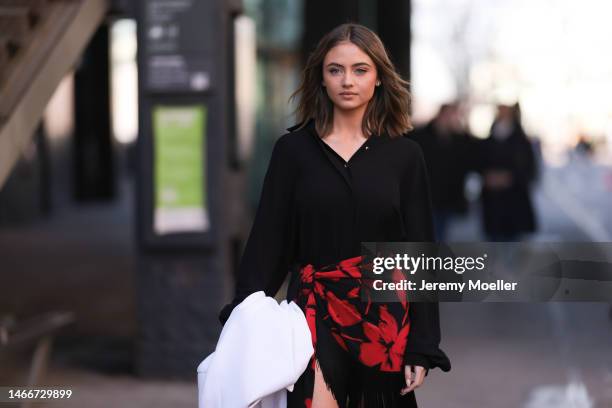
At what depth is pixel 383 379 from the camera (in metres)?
3.34

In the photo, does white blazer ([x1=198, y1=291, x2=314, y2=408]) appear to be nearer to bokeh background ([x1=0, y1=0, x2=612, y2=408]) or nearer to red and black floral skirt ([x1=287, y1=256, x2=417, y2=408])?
red and black floral skirt ([x1=287, y1=256, x2=417, y2=408])

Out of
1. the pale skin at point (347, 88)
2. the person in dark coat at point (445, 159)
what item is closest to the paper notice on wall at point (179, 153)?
the pale skin at point (347, 88)

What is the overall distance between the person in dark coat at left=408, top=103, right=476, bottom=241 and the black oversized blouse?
957cm

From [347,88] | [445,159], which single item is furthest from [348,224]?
[445,159]

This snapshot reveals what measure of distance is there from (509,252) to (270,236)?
119 centimetres

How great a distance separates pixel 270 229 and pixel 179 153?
3.88 m

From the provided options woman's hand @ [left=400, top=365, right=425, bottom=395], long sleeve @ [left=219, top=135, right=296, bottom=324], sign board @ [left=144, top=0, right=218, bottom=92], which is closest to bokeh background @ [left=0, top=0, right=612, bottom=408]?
sign board @ [left=144, top=0, right=218, bottom=92]

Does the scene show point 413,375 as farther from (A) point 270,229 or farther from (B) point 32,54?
(B) point 32,54

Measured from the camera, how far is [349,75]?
3.27 m

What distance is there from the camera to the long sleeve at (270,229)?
11.0ft

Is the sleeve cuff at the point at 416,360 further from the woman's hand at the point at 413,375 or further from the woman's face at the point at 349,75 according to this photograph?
the woman's face at the point at 349,75

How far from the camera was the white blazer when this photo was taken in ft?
10.4

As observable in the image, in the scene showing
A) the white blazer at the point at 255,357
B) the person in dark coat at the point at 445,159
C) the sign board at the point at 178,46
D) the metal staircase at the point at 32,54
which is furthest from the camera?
the person in dark coat at the point at 445,159

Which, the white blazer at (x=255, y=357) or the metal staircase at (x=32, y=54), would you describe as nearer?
the white blazer at (x=255, y=357)
